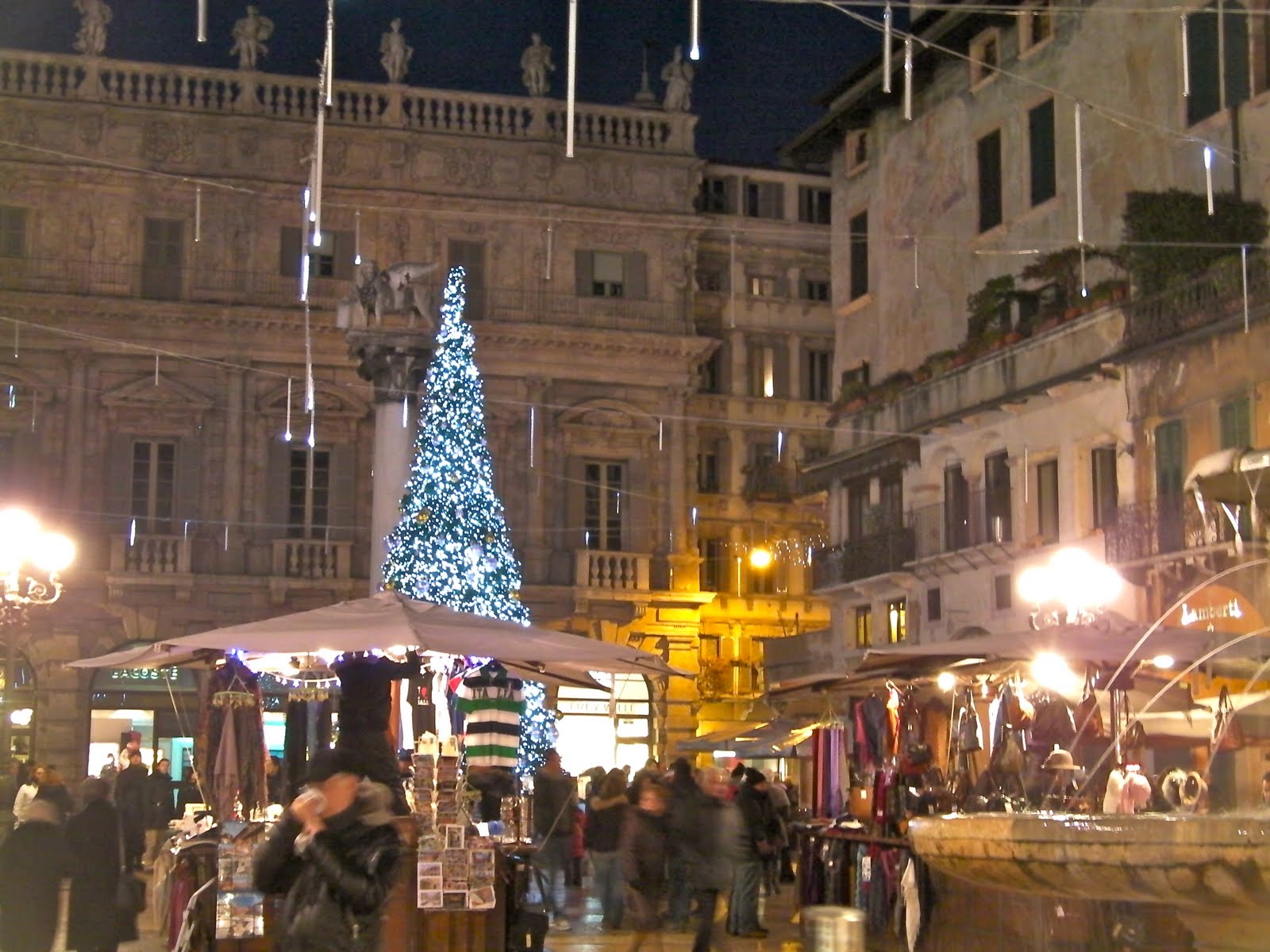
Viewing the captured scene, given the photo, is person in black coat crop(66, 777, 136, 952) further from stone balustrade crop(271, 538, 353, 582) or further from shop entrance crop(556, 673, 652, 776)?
shop entrance crop(556, 673, 652, 776)

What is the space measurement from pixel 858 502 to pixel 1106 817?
92.1 feet

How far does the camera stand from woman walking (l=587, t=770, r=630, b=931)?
1745 cm

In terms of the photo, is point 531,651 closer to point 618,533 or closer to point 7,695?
point 7,695

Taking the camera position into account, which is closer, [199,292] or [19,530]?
[19,530]

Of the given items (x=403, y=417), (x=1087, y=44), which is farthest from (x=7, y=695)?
(x=1087, y=44)

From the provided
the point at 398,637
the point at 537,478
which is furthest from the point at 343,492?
the point at 398,637

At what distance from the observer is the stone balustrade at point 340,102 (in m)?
39.1

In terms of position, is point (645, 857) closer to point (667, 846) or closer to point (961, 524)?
point (667, 846)

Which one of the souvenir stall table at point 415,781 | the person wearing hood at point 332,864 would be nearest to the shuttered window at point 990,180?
the souvenir stall table at point 415,781

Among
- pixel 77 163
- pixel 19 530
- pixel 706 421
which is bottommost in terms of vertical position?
pixel 19 530

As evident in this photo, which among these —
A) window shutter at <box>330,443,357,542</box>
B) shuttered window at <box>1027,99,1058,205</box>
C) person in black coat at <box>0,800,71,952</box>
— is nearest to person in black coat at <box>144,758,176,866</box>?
person in black coat at <box>0,800,71,952</box>

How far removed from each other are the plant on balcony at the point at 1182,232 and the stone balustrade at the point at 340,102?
1809cm

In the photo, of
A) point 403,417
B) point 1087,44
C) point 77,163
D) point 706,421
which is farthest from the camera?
point 706,421

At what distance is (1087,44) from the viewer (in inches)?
1078
